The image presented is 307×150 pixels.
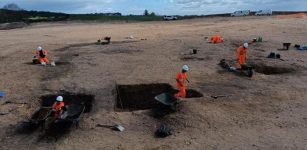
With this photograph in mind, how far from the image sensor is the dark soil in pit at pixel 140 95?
1647 cm

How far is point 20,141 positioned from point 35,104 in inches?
109

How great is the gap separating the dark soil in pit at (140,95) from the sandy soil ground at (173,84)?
42cm

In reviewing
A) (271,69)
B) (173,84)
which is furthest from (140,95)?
(271,69)

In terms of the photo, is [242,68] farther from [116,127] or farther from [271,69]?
[116,127]

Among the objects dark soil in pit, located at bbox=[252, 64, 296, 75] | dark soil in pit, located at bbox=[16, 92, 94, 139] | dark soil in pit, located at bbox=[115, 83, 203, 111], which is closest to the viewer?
dark soil in pit, located at bbox=[16, 92, 94, 139]

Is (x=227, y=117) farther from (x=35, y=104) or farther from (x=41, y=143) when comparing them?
(x=35, y=104)

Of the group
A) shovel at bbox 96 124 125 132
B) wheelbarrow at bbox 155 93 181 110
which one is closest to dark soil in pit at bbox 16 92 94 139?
shovel at bbox 96 124 125 132

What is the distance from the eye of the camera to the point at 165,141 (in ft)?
42.3

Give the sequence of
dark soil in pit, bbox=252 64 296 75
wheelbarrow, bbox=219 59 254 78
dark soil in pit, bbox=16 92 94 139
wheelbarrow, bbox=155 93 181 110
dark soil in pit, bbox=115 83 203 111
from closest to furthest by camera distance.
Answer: dark soil in pit, bbox=16 92 94 139 → wheelbarrow, bbox=155 93 181 110 → dark soil in pit, bbox=115 83 203 111 → wheelbarrow, bbox=219 59 254 78 → dark soil in pit, bbox=252 64 296 75

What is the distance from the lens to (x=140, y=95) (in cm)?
1741

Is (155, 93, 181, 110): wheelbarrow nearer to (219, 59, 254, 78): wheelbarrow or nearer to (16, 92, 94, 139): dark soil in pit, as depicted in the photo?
(16, 92, 94, 139): dark soil in pit

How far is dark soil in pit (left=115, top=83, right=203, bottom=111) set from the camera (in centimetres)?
1647

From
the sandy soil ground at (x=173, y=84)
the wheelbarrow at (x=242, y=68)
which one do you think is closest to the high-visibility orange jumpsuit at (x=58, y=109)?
the sandy soil ground at (x=173, y=84)

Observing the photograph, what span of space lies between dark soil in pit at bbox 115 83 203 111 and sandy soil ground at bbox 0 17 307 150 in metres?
0.42
